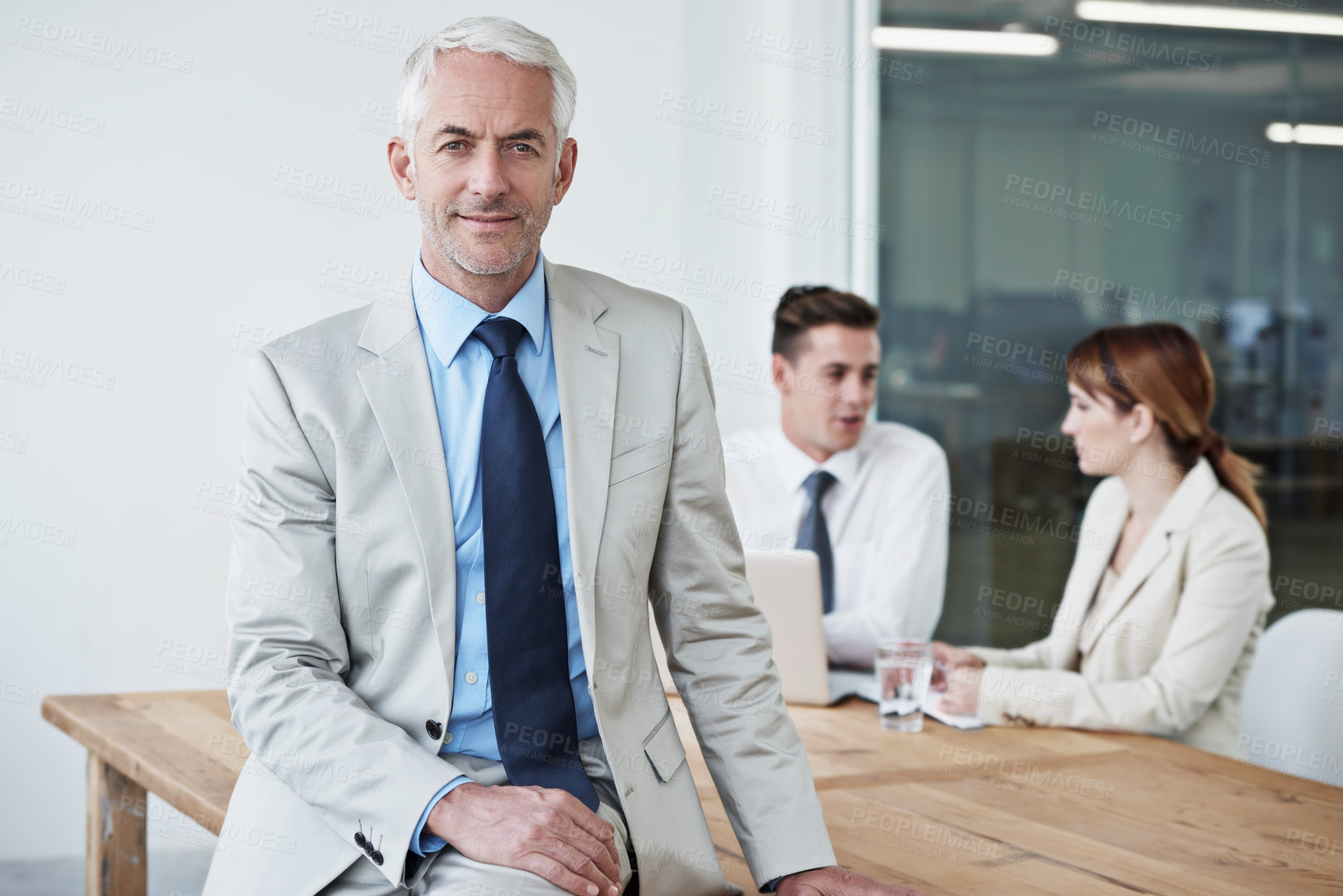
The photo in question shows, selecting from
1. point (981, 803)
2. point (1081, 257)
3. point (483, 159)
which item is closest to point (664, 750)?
point (981, 803)

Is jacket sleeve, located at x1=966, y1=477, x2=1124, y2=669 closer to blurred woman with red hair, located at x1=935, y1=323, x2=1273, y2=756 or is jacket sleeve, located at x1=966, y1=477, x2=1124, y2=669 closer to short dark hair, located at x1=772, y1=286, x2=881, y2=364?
blurred woman with red hair, located at x1=935, y1=323, x2=1273, y2=756

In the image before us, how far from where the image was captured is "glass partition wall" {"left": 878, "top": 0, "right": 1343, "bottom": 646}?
138 inches

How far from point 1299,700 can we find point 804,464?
1.35 metres

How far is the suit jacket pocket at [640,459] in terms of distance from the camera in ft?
4.41

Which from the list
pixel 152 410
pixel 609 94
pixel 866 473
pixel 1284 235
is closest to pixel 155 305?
pixel 152 410

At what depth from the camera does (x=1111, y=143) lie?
3768mm

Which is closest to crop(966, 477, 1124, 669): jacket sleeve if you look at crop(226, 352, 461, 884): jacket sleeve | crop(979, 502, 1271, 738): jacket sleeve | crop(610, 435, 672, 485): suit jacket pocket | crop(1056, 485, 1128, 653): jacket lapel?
crop(1056, 485, 1128, 653): jacket lapel

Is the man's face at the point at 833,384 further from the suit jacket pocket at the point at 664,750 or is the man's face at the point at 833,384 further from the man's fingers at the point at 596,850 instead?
the man's fingers at the point at 596,850

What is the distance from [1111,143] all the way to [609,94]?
63.4 inches

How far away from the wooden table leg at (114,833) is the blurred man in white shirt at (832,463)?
162cm

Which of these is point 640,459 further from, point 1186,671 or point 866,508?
point 866,508

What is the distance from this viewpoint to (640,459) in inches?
53.4

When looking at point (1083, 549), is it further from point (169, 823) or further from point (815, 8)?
point (169, 823)

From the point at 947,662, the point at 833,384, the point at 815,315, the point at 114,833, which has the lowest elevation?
the point at 114,833
